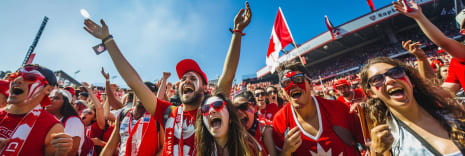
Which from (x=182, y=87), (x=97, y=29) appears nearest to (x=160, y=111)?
(x=182, y=87)

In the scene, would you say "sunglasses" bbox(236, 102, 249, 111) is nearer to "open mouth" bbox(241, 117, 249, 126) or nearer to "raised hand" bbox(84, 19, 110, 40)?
"open mouth" bbox(241, 117, 249, 126)

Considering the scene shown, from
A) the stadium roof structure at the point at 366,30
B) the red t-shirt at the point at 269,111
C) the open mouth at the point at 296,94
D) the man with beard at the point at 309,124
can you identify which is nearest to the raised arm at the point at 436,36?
the man with beard at the point at 309,124

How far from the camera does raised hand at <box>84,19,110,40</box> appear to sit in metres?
2.32

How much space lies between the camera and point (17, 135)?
1.87 m

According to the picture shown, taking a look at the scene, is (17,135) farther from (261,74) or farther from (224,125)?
(261,74)

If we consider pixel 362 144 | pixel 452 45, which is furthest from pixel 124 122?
pixel 452 45

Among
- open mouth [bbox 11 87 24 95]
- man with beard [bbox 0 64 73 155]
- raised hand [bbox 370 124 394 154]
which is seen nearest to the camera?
raised hand [bbox 370 124 394 154]

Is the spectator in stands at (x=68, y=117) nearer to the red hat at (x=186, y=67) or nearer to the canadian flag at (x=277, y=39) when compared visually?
the red hat at (x=186, y=67)

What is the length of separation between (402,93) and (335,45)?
30366mm

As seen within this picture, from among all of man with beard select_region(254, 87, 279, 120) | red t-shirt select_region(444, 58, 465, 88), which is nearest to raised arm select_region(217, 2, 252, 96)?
man with beard select_region(254, 87, 279, 120)

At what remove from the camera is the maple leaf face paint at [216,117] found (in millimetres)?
1874

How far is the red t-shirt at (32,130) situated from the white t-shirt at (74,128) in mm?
464

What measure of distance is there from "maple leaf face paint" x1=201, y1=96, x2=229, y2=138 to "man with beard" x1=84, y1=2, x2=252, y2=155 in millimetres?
301

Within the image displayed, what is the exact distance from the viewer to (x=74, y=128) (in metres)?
2.51
